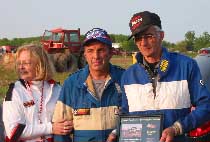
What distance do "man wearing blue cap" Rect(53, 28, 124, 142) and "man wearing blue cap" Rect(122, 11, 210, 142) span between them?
13.6 inches

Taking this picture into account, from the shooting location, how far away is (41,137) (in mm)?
4367

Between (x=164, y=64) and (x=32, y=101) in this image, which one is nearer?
(x=164, y=64)

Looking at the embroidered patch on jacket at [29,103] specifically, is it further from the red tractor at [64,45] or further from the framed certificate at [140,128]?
the red tractor at [64,45]

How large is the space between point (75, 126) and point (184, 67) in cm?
111

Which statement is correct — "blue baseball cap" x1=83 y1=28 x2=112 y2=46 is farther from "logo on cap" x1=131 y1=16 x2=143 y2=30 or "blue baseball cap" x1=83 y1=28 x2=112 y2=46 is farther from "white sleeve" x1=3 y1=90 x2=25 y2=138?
"white sleeve" x1=3 y1=90 x2=25 y2=138

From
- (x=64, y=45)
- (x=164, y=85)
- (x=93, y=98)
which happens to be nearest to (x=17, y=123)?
(x=93, y=98)

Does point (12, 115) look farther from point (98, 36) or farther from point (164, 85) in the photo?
point (164, 85)

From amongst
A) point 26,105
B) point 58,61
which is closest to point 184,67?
point 26,105

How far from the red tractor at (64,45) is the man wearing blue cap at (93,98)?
2066 centimetres

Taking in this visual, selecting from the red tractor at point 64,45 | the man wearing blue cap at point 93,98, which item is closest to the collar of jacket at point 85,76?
the man wearing blue cap at point 93,98

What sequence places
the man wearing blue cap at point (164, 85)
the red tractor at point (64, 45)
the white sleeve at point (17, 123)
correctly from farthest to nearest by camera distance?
the red tractor at point (64, 45), the white sleeve at point (17, 123), the man wearing blue cap at point (164, 85)

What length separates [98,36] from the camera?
4293 millimetres

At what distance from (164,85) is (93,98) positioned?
730mm

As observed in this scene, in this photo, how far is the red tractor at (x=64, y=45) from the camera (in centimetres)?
2564
